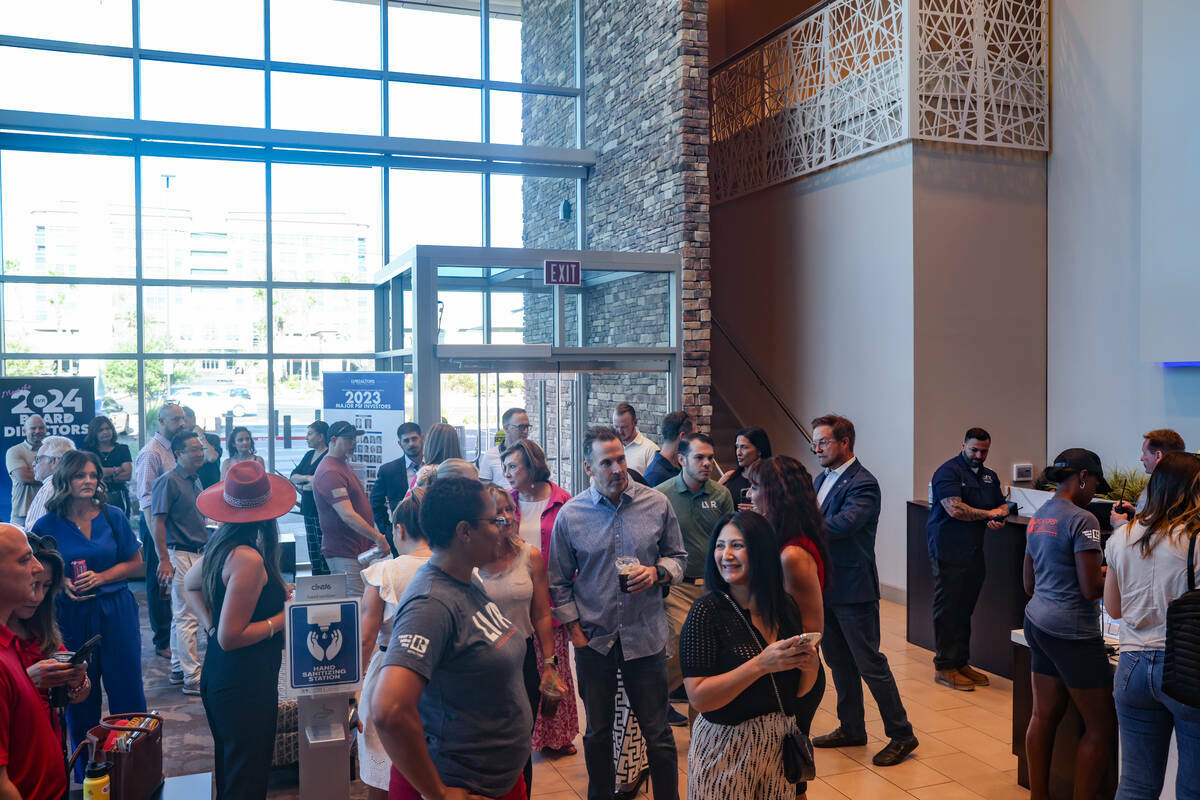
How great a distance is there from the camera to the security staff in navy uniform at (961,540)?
6059 mm

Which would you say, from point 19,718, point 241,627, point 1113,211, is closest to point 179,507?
point 241,627

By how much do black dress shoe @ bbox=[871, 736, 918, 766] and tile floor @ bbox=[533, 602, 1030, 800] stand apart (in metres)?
0.03

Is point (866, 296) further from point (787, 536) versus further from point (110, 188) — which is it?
point (110, 188)

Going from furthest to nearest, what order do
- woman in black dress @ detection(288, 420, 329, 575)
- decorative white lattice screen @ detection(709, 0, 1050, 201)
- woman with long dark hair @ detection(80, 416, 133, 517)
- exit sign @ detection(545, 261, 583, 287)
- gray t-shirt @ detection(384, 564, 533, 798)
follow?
1. exit sign @ detection(545, 261, 583, 287)
2. decorative white lattice screen @ detection(709, 0, 1050, 201)
3. woman with long dark hair @ detection(80, 416, 133, 517)
4. woman in black dress @ detection(288, 420, 329, 575)
5. gray t-shirt @ detection(384, 564, 533, 798)

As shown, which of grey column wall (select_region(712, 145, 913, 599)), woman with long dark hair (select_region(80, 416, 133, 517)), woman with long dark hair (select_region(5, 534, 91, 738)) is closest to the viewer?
woman with long dark hair (select_region(5, 534, 91, 738))

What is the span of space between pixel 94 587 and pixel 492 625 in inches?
108

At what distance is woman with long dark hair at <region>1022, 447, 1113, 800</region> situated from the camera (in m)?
3.68

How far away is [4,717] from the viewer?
2.17m

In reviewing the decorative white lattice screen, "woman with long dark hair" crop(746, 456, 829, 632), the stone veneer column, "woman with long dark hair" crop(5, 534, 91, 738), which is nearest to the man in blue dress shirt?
"woman with long dark hair" crop(746, 456, 829, 632)

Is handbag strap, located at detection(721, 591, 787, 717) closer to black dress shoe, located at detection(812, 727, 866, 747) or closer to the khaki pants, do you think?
the khaki pants

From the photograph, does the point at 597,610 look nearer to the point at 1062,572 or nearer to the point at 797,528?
the point at 797,528

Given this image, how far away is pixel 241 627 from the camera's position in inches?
120

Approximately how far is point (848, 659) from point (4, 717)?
388 centimetres

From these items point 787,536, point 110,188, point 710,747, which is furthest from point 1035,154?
point 110,188
